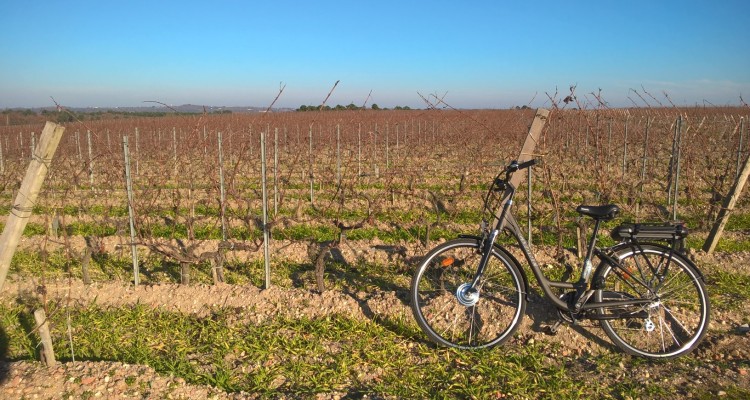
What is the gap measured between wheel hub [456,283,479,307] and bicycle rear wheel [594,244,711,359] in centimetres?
75

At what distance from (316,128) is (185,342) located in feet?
75.2

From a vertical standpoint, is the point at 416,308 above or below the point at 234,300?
above

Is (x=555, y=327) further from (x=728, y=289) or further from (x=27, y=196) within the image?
(x=27, y=196)

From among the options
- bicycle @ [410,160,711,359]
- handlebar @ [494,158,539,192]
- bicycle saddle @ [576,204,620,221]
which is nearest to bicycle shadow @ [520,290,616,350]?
bicycle @ [410,160,711,359]

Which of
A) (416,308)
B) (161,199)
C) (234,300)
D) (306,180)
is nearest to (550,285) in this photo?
(416,308)

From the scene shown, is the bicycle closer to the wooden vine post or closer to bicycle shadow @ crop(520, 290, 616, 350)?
bicycle shadow @ crop(520, 290, 616, 350)

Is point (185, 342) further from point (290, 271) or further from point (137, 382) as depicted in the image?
point (290, 271)

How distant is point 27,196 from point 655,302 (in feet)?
12.2

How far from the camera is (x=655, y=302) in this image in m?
3.35

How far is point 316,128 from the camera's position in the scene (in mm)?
26203

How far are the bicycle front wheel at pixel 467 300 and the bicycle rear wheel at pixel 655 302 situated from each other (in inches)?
22.5

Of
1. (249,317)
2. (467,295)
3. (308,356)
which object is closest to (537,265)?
(467,295)

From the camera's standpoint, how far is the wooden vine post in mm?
3092

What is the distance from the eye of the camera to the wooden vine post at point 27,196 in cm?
309
